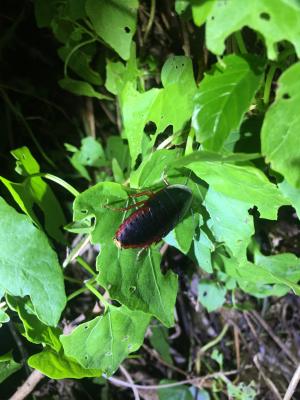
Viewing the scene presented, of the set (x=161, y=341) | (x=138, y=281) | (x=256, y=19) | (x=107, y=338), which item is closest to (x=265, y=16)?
(x=256, y=19)

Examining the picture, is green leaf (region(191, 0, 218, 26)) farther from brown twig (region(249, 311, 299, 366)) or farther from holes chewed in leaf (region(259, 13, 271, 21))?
Result: brown twig (region(249, 311, 299, 366))

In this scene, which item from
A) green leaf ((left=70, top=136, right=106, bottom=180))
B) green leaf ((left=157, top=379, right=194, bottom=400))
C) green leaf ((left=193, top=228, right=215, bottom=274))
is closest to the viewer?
green leaf ((left=193, top=228, right=215, bottom=274))

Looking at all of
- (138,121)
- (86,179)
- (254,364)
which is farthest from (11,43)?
(254,364)

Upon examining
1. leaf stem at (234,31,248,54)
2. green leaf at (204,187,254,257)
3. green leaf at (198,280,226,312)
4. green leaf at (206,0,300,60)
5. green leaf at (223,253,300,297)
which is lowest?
green leaf at (198,280,226,312)

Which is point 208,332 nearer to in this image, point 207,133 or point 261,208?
point 261,208

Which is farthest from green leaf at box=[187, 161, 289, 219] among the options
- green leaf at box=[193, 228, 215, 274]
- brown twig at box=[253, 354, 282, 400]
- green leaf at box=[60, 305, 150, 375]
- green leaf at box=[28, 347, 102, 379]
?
brown twig at box=[253, 354, 282, 400]

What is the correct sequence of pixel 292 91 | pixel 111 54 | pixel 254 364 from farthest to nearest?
pixel 254 364, pixel 111 54, pixel 292 91
